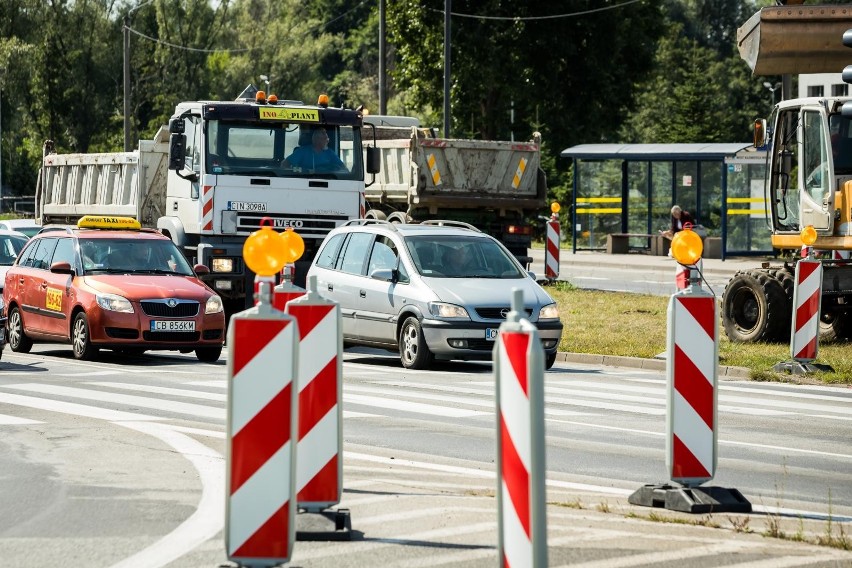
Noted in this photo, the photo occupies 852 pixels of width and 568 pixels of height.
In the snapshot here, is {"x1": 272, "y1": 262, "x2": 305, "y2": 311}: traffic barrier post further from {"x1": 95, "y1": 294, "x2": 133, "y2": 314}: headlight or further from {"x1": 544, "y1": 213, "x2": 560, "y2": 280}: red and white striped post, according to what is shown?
{"x1": 544, "y1": 213, "x2": 560, "y2": 280}: red and white striped post

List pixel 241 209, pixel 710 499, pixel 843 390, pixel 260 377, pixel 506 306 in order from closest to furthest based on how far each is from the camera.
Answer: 1. pixel 260 377
2. pixel 710 499
3. pixel 843 390
4. pixel 506 306
5. pixel 241 209

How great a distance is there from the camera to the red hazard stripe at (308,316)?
8039mm

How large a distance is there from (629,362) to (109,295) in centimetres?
620

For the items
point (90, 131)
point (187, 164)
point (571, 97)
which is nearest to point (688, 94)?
point (571, 97)

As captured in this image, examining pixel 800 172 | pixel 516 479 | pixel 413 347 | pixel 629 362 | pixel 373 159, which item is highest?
pixel 373 159

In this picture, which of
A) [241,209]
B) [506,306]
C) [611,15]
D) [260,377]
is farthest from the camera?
[611,15]

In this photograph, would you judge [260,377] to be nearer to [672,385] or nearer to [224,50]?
[672,385]

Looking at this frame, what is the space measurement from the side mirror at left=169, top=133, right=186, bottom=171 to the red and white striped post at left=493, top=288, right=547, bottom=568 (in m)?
17.9

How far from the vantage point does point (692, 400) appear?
28.9 feet

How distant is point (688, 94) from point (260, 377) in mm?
74008

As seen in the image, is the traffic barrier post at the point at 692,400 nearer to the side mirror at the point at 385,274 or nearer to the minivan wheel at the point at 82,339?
the side mirror at the point at 385,274

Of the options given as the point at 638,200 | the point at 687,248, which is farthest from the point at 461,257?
the point at 638,200

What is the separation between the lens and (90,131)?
265 ft

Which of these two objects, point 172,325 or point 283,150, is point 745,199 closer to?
point 283,150
